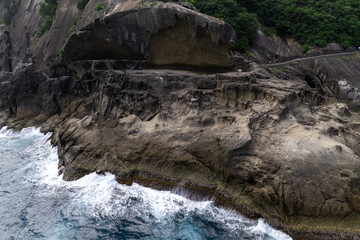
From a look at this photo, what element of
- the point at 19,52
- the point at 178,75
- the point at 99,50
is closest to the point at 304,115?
the point at 178,75

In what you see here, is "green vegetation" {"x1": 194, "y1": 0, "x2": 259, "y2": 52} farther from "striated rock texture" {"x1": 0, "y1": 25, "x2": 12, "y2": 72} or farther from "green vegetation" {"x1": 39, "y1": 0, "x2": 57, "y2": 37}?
"striated rock texture" {"x1": 0, "y1": 25, "x2": 12, "y2": 72}

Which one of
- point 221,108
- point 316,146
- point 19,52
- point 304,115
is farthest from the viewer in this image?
point 19,52

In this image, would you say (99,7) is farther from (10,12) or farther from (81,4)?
(10,12)

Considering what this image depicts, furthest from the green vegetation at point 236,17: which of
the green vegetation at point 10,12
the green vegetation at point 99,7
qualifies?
the green vegetation at point 10,12

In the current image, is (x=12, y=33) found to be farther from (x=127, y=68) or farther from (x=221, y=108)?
(x=221, y=108)

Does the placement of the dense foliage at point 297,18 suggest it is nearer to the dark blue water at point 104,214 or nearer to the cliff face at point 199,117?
the cliff face at point 199,117

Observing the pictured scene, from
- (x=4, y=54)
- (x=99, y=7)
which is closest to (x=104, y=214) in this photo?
(x=99, y=7)

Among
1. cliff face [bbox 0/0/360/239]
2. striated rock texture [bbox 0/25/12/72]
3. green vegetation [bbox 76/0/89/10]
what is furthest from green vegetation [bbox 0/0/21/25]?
cliff face [bbox 0/0/360/239]
